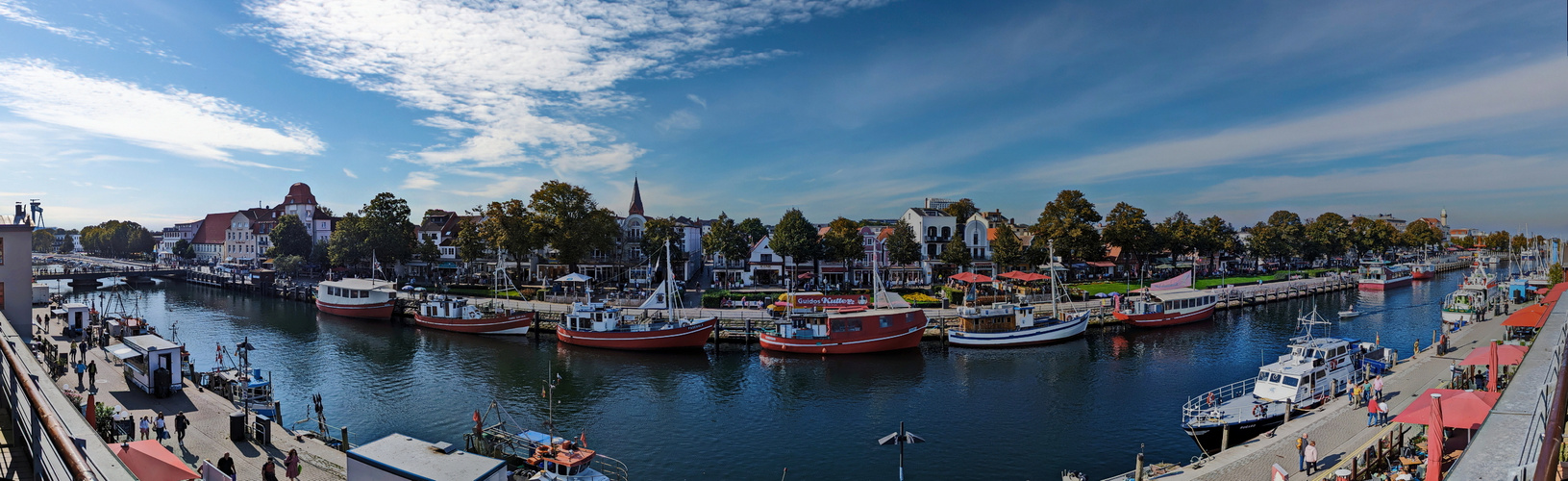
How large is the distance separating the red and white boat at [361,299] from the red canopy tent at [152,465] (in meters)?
39.0

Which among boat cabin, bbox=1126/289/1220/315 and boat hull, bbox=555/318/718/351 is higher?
boat cabin, bbox=1126/289/1220/315

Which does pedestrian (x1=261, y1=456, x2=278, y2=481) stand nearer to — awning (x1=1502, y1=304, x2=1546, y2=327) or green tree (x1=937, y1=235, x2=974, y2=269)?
awning (x1=1502, y1=304, x2=1546, y2=327)

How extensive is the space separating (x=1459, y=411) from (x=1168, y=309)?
3228 cm

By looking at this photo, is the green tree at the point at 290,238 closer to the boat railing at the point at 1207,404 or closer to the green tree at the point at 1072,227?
the green tree at the point at 1072,227

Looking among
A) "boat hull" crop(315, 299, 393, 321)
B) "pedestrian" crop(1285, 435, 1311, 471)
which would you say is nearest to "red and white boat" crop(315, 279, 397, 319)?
"boat hull" crop(315, 299, 393, 321)

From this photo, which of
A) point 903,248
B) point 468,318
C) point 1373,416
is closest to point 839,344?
point 1373,416

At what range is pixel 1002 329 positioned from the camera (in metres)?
38.7

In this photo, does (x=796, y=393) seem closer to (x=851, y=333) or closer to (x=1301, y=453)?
(x=851, y=333)

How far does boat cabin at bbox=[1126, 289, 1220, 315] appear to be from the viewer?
44281mm

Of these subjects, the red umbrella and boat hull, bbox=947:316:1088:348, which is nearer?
the red umbrella

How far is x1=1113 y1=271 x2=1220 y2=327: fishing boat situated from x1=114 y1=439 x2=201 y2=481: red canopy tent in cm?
4604

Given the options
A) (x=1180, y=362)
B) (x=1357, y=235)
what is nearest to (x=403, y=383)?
(x=1180, y=362)

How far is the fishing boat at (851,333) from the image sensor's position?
3622 centimetres

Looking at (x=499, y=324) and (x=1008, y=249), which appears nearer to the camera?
(x=499, y=324)
